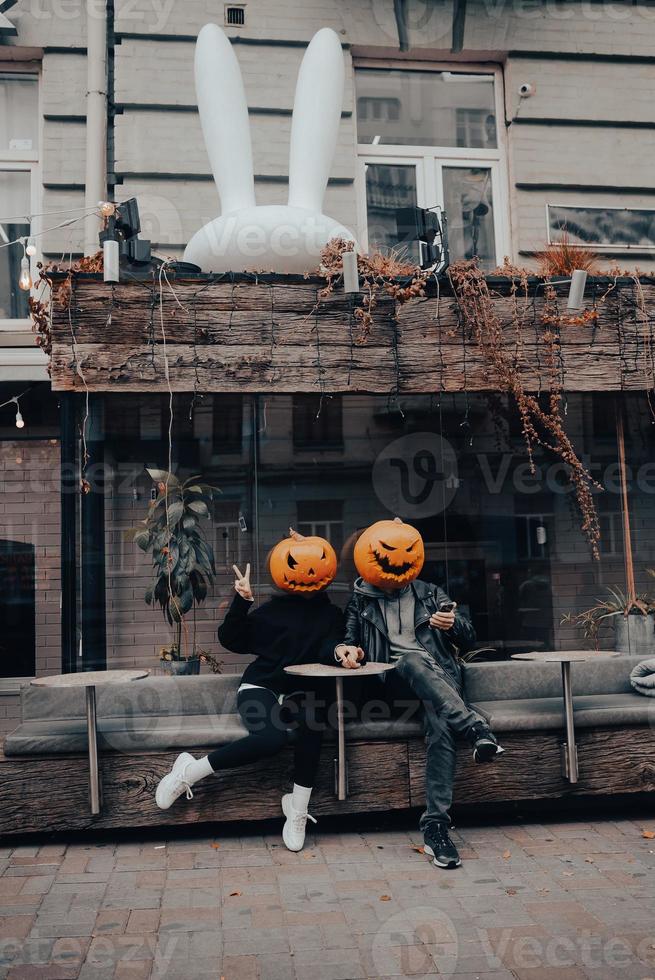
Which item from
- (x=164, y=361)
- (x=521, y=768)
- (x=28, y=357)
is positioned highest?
(x=28, y=357)

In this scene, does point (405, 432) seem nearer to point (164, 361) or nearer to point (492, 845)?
point (164, 361)

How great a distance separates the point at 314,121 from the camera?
669 centimetres

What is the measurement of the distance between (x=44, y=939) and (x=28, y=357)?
203 inches

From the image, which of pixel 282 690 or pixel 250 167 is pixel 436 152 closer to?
pixel 250 167

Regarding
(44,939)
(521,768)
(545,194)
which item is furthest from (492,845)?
(545,194)

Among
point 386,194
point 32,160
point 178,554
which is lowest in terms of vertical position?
point 178,554

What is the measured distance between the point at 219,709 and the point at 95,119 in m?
5.34

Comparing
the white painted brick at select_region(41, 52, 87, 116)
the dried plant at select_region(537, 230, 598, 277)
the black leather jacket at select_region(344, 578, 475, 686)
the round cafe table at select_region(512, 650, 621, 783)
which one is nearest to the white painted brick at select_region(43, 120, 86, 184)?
the white painted brick at select_region(41, 52, 87, 116)

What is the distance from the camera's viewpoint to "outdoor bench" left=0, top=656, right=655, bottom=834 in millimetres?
4902

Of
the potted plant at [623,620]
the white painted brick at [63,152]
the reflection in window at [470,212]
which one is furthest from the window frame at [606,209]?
the white painted brick at [63,152]


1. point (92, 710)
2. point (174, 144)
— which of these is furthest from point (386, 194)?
point (92, 710)

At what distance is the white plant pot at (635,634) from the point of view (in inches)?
255

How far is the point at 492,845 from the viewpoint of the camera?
192 inches

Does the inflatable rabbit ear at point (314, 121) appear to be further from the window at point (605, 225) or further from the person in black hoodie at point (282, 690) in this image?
the person in black hoodie at point (282, 690)
